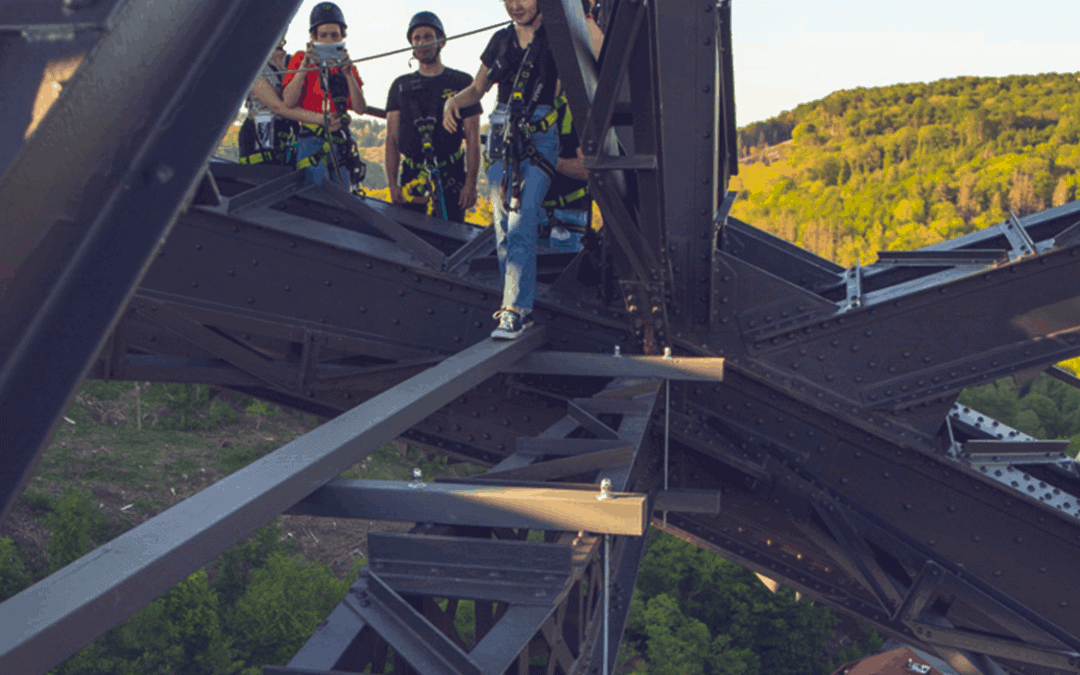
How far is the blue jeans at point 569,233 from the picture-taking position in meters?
6.30

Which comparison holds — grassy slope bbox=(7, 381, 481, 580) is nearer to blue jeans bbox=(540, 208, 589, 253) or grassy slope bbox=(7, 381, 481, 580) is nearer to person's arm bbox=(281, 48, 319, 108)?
person's arm bbox=(281, 48, 319, 108)

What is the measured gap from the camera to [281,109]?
6.63 m

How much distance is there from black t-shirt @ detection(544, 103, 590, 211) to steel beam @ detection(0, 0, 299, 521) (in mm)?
A: 4365

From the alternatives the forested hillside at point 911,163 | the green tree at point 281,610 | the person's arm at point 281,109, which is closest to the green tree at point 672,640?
the green tree at point 281,610

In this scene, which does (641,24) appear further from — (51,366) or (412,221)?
(51,366)

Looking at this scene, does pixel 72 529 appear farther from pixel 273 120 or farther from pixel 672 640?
pixel 273 120

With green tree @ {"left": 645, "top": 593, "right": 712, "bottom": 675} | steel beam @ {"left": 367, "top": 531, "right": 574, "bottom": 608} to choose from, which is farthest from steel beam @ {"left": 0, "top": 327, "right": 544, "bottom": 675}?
green tree @ {"left": 645, "top": 593, "right": 712, "bottom": 675}

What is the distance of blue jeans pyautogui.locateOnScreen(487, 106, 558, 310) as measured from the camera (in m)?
5.09

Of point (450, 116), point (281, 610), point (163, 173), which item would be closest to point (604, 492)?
point (163, 173)

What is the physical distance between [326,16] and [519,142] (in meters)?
2.35

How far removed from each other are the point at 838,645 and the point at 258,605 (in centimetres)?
2859

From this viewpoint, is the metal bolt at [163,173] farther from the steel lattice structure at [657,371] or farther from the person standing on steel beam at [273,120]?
the person standing on steel beam at [273,120]

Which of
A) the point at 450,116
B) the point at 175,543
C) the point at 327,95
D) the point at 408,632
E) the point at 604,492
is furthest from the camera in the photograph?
the point at 327,95

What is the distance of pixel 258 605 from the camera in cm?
3647
